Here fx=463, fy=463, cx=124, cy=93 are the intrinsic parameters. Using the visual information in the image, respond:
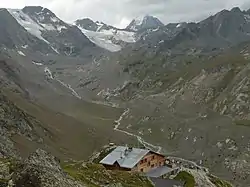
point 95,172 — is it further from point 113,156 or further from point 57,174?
point 113,156

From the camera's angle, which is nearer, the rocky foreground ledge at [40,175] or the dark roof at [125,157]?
the rocky foreground ledge at [40,175]

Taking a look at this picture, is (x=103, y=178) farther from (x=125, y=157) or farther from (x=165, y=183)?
(x=125, y=157)

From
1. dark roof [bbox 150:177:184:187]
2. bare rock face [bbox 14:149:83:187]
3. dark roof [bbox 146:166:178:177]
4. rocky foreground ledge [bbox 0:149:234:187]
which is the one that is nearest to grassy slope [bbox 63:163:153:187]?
rocky foreground ledge [bbox 0:149:234:187]

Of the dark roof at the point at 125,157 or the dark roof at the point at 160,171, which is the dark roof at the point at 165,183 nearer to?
the dark roof at the point at 160,171

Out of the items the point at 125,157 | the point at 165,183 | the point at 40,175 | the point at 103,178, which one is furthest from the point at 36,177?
the point at 125,157

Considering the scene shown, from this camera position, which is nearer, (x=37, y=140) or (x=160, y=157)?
(x=160, y=157)

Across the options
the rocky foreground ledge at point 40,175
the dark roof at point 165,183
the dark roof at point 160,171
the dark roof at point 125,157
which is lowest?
the dark roof at point 160,171

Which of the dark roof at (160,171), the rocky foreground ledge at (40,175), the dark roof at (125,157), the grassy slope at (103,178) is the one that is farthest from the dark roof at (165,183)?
the dark roof at (125,157)

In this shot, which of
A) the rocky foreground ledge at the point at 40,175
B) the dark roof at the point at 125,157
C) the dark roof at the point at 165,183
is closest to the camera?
the rocky foreground ledge at the point at 40,175

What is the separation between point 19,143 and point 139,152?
55.4 m

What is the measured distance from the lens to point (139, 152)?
122 metres

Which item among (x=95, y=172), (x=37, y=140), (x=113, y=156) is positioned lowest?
(x=37, y=140)

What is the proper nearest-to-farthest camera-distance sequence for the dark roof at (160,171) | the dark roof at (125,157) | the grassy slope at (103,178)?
the grassy slope at (103,178), the dark roof at (160,171), the dark roof at (125,157)

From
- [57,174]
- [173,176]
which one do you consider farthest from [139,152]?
[57,174]
